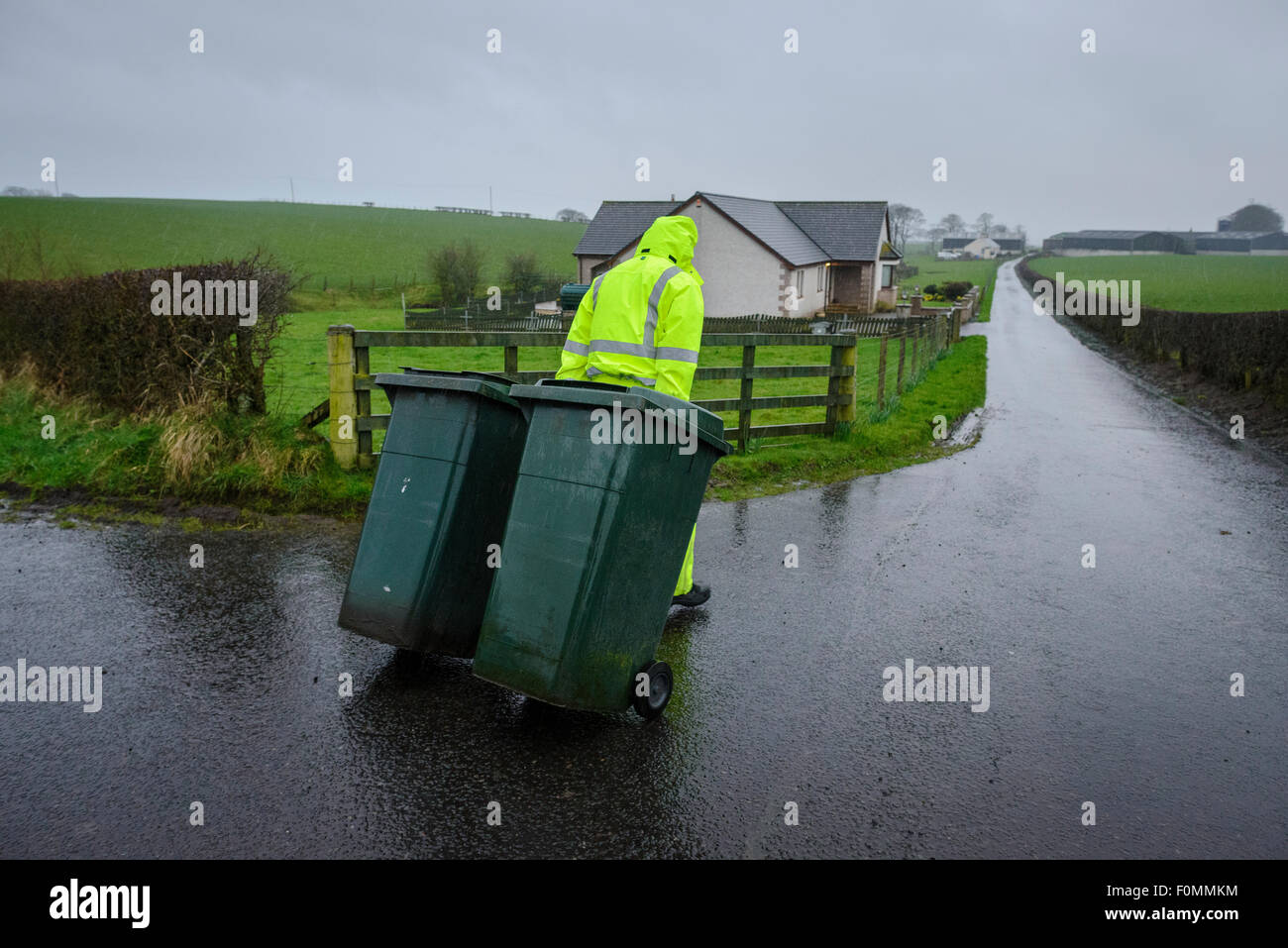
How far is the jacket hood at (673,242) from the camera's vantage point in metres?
4.88

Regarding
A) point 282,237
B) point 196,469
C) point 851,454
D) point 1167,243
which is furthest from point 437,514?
point 1167,243

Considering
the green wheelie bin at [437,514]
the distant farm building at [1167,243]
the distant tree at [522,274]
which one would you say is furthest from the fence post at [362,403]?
the distant farm building at [1167,243]

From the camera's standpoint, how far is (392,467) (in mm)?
4625

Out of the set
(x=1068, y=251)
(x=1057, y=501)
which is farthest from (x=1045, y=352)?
(x=1068, y=251)

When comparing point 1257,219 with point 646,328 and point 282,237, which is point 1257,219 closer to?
point 282,237

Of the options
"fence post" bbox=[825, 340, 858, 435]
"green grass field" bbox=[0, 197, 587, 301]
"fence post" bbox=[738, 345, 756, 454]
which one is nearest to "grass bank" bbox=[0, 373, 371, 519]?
"fence post" bbox=[738, 345, 756, 454]

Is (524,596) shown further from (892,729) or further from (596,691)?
(892,729)

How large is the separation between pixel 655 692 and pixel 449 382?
175cm

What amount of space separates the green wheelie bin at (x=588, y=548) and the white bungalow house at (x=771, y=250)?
3180 centimetres

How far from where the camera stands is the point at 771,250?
39.7m

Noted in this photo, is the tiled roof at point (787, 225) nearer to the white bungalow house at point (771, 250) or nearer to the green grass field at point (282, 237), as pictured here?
the white bungalow house at point (771, 250)

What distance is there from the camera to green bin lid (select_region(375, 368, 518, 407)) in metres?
4.43

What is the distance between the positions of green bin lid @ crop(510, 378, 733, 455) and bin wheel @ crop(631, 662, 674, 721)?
1.05 m

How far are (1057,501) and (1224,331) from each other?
35.9 feet
